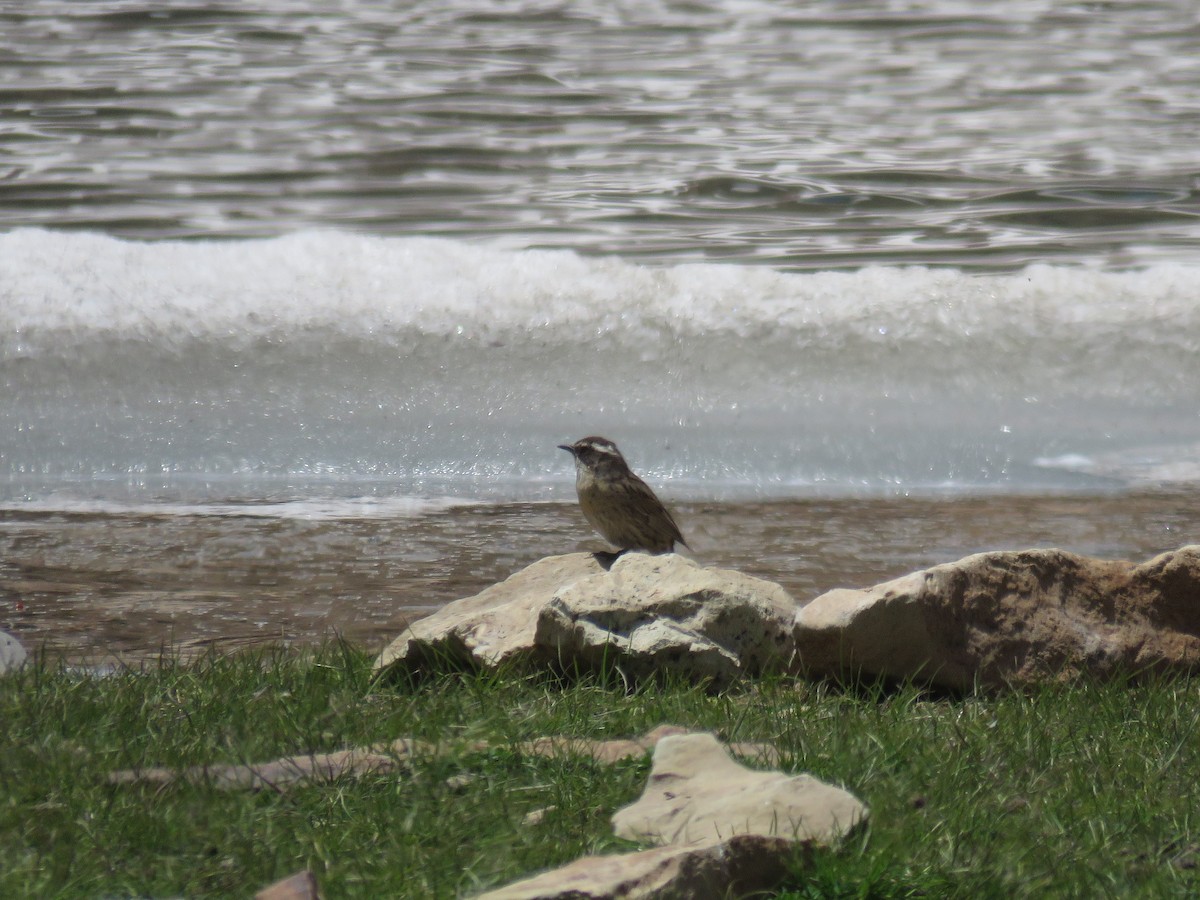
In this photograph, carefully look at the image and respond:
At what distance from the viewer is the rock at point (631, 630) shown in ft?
14.6

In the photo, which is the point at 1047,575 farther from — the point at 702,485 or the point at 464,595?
the point at 702,485

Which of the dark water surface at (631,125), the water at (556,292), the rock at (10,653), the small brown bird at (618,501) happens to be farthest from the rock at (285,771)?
the dark water surface at (631,125)

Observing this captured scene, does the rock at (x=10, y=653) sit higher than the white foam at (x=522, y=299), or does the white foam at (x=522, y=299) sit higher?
the rock at (x=10, y=653)

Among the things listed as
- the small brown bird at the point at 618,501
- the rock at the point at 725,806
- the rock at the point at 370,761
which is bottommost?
the small brown bird at the point at 618,501

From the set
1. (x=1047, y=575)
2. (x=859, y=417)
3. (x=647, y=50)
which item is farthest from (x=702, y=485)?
(x=647, y=50)

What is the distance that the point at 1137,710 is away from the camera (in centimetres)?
420

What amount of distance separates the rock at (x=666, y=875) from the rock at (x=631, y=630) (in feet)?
5.29

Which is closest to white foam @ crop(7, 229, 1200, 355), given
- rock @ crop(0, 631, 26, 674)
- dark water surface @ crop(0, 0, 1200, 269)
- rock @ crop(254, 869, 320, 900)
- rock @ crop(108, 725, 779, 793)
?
dark water surface @ crop(0, 0, 1200, 269)

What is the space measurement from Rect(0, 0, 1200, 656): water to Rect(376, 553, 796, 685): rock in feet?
2.64

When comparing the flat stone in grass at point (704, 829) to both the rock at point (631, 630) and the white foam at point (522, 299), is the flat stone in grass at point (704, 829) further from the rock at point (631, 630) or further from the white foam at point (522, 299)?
the white foam at point (522, 299)

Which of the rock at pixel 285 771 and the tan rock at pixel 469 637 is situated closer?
the rock at pixel 285 771

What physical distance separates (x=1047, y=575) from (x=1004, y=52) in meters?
13.1

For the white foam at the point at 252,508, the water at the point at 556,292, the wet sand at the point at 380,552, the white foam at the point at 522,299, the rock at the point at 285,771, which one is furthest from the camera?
the white foam at the point at 522,299

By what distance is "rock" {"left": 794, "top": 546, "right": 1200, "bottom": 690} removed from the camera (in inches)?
176
